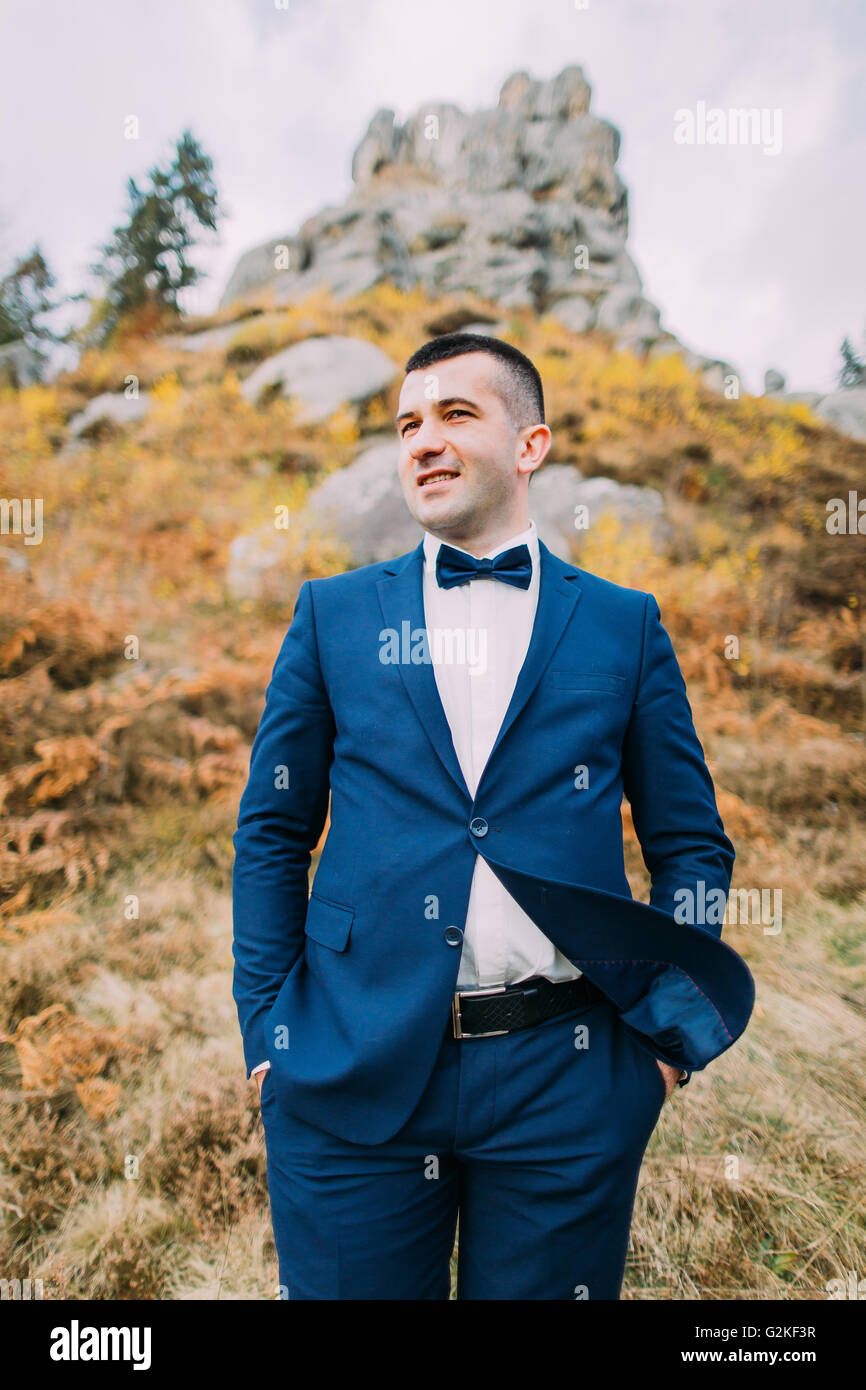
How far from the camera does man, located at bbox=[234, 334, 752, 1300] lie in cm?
172

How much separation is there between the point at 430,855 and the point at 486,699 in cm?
41

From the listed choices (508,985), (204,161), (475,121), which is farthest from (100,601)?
(475,121)

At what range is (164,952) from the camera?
13.7ft

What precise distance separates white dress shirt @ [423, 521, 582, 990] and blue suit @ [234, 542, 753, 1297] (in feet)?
0.20

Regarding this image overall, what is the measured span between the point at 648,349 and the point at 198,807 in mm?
10690

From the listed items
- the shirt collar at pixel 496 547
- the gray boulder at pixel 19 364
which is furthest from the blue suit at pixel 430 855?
the gray boulder at pixel 19 364

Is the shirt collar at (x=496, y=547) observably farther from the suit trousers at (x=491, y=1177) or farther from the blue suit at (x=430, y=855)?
the suit trousers at (x=491, y=1177)

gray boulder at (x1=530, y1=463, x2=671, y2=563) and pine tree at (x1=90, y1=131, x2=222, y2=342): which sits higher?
pine tree at (x1=90, y1=131, x2=222, y2=342)

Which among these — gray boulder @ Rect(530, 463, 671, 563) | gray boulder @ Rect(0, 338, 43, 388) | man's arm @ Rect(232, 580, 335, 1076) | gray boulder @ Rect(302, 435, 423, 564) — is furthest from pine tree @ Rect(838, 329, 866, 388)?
gray boulder @ Rect(0, 338, 43, 388)

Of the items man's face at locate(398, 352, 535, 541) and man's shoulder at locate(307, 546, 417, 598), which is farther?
man's shoulder at locate(307, 546, 417, 598)

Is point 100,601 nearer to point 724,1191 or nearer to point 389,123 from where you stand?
point 724,1191

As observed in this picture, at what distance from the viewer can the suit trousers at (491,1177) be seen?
5.59 feet
